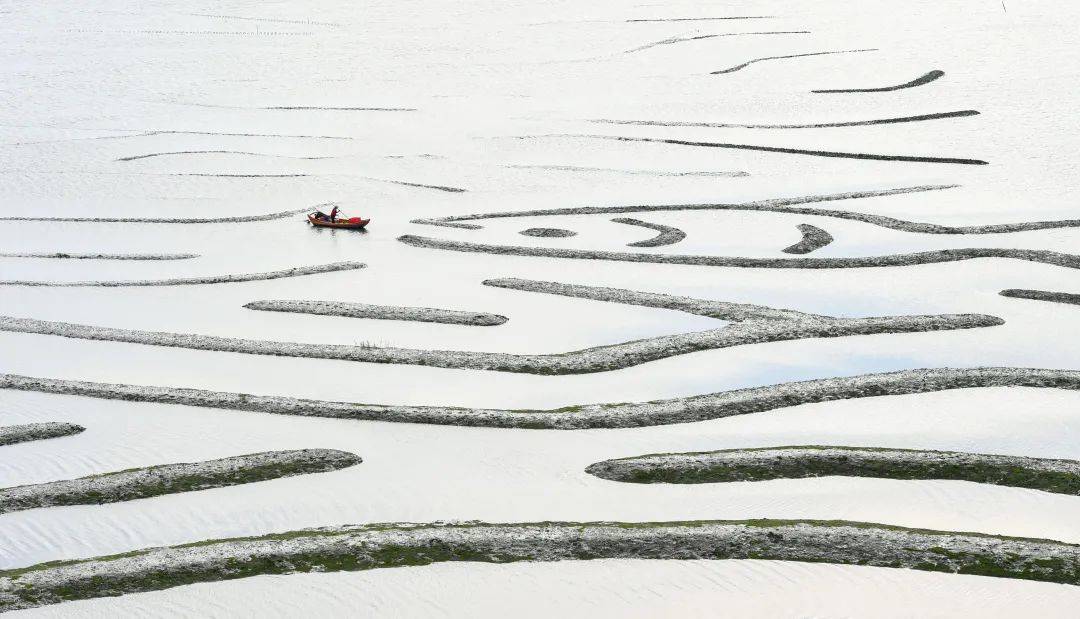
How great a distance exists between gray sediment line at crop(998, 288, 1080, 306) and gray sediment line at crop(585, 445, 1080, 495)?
10.3m

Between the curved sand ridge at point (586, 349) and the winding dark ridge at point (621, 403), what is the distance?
2496 millimetres

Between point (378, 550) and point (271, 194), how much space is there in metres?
30.5

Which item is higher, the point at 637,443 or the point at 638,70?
the point at 638,70

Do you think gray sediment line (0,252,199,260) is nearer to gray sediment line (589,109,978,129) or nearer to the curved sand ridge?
the curved sand ridge

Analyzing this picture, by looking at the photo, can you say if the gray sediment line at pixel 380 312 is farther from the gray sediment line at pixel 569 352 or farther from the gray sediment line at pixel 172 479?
the gray sediment line at pixel 172 479

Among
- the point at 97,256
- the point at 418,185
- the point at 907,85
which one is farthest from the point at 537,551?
the point at 907,85

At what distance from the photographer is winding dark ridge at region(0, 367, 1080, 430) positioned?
2175 cm

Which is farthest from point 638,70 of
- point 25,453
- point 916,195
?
point 25,453

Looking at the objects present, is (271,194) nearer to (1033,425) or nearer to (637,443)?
(637,443)

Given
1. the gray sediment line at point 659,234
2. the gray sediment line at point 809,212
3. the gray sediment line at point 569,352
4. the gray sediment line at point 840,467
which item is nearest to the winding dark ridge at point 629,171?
the gray sediment line at point 809,212

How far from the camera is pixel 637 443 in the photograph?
2078 centimetres

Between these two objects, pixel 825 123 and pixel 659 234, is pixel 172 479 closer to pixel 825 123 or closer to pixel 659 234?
pixel 659 234

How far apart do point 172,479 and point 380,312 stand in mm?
9923

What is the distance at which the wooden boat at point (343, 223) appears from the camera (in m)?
38.0
